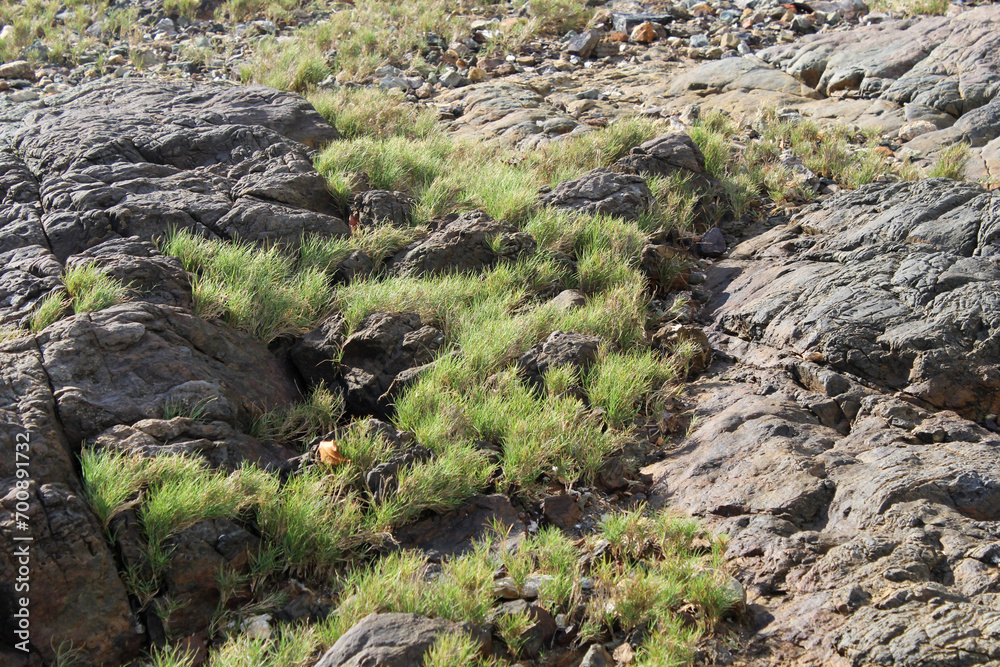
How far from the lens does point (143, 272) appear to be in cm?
405

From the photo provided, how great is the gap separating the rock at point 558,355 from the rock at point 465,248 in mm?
1060

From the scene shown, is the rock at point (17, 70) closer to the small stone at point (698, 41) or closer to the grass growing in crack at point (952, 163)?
the small stone at point (698, 41)

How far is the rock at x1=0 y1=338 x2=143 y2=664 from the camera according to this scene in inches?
99.0

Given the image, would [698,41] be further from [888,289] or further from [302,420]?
[302,420]

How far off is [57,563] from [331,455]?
117cm

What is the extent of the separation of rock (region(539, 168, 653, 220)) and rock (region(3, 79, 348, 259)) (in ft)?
5.99

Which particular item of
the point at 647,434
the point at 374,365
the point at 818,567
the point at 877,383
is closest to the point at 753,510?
the point at 818,567

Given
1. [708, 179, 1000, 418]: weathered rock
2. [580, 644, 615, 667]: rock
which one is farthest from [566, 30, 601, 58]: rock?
[580, 644, 615, 667]: rock

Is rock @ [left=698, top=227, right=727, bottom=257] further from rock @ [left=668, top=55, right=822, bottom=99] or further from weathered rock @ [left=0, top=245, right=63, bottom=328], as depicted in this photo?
weathered rock @ [left=0, top=245, right=63, bottom=328]

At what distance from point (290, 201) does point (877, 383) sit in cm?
403

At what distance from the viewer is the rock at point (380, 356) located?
13.2 ft

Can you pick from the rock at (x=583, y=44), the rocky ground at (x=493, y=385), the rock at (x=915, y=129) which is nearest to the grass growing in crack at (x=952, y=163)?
the rocky ground at (x=493, y=385)

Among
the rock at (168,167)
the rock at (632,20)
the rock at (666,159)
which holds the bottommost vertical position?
the rock at (666,159)

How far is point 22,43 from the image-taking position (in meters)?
10.5
